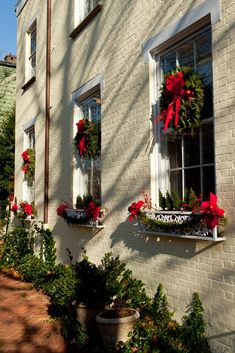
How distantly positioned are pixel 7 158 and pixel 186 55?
411 inches

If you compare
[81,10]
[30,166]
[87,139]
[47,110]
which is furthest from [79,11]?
[30,166]

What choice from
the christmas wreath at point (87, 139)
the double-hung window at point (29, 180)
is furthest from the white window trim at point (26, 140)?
the christmas wreath at point (87, 139)

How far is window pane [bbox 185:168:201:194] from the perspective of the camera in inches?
174

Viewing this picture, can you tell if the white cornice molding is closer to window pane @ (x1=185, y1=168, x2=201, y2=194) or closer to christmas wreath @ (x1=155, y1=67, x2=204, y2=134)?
christmas wreath @ (x1=155, y1=67, x2=204, y2=134)

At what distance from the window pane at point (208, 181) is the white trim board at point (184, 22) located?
155cm

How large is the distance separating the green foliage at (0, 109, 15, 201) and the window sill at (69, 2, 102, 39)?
7.13 meters

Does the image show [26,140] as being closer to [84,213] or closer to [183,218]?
[84,213]

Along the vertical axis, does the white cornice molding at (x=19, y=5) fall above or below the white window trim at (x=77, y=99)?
above

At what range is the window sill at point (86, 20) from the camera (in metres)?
6.64

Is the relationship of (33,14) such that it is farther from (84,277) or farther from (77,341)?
(77,341)

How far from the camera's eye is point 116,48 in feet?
19.8

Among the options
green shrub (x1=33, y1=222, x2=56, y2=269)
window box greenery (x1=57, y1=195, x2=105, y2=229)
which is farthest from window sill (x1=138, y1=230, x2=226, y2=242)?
green shrub (x1=33, y1=222, x2=56, y2=269)

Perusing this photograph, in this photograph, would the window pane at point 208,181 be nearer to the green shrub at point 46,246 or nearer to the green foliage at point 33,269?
the green foliage at point 33,269

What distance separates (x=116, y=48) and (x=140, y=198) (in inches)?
95.3
